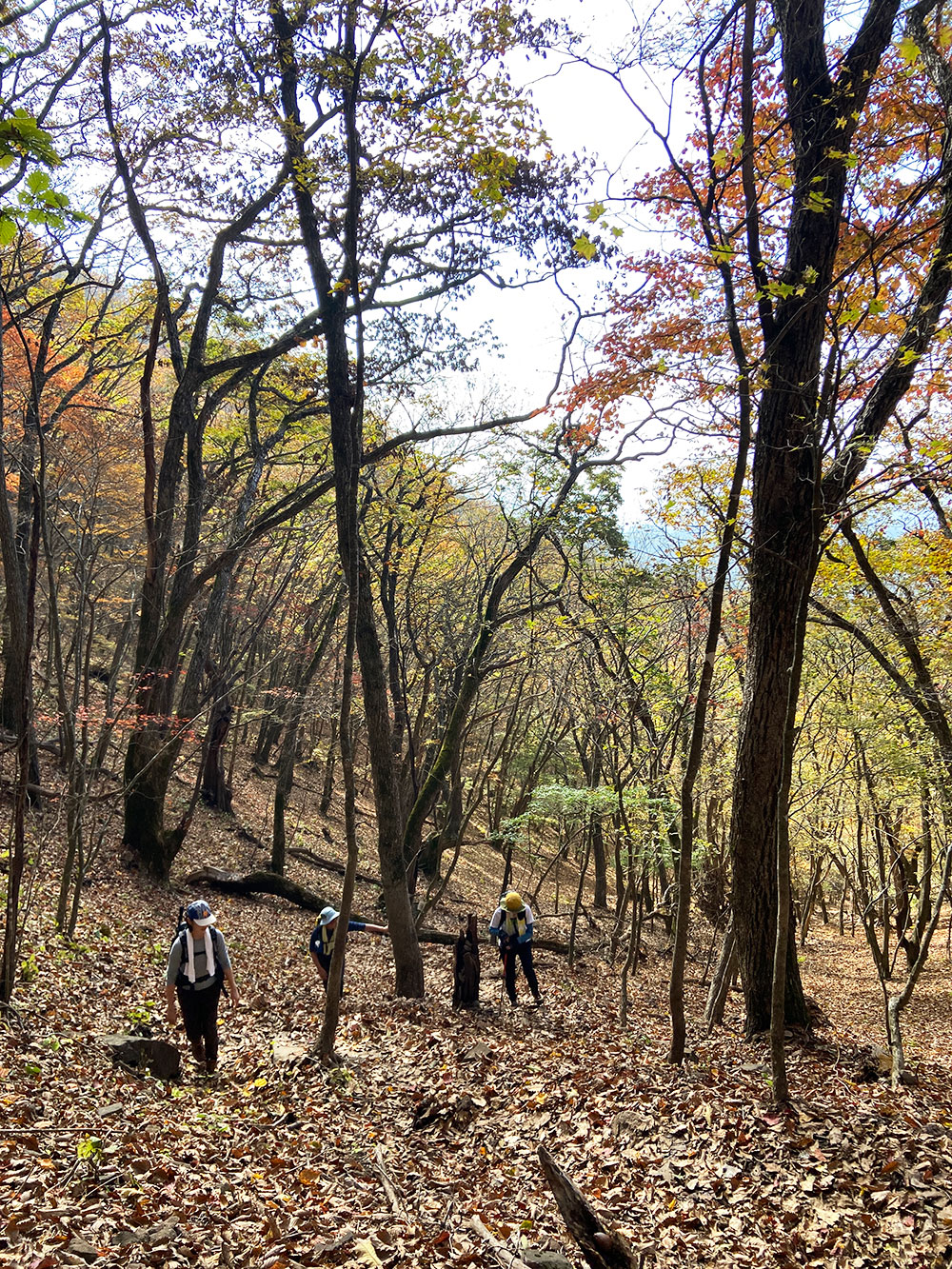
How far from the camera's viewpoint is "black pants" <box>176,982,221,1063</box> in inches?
276

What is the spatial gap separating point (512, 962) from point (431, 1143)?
15.8 feet

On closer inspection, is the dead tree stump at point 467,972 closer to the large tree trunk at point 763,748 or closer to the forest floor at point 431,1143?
the forest floor at point 431,1143

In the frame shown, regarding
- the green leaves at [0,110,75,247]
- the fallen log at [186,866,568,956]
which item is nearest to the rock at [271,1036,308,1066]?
the fallen log at [186,866,568,956]

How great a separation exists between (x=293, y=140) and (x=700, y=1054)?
38.7ft

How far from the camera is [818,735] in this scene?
16625 mm

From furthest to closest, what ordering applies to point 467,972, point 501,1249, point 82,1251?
point 467,972 < point 501,1249 < point 82,1251

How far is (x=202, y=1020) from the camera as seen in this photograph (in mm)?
7027

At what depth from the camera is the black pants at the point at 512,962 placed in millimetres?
10484

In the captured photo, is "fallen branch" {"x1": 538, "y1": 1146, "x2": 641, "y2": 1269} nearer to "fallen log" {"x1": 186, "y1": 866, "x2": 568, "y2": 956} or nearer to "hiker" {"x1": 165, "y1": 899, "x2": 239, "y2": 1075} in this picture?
"hiker" {"x1": 165, "y1": 899, "x2": 239, "y2": 1075}

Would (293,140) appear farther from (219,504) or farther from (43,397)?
(219,504)

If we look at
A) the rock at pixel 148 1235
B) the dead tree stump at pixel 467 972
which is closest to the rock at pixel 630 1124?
the rock at pixel 148 1235

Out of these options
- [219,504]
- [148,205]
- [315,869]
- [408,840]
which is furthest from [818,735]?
[148,205]

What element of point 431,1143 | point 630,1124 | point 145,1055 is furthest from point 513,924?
point 145,1055

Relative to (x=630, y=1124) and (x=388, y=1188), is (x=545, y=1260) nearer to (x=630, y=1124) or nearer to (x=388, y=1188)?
(x=388, y=1188)
